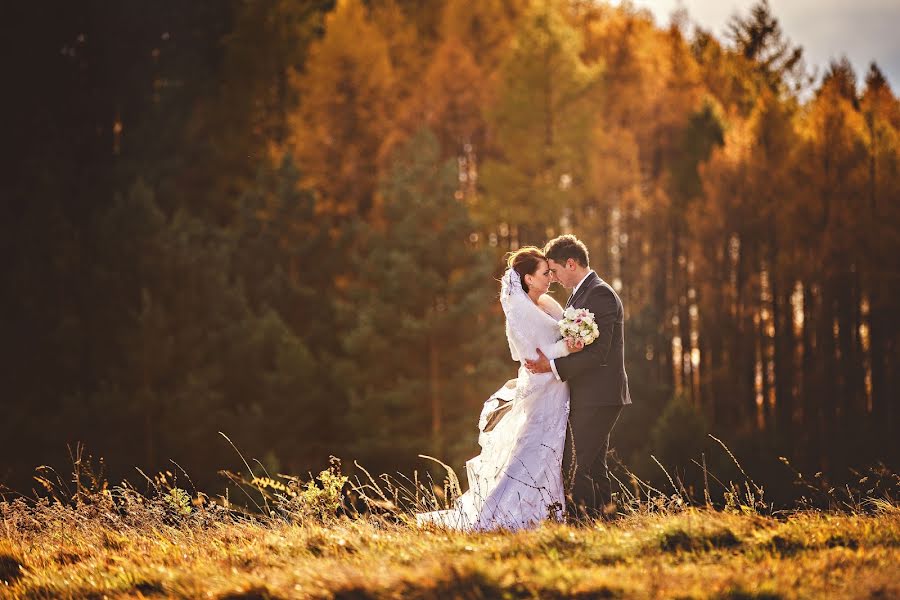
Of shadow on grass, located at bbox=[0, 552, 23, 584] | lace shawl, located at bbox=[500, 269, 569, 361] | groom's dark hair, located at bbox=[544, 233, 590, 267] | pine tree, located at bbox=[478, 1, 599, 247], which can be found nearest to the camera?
shadow on grass, located at bbox=[0, 552, 23, 584]

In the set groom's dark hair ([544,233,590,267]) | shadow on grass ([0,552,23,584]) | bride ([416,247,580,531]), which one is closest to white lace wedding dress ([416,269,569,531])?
bride ([416,247,580,531])

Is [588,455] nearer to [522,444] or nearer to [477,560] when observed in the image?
[522,444]

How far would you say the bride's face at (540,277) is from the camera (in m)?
7.65

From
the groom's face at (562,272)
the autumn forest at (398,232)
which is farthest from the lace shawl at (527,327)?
Answer: the autumn forest at (398,232)

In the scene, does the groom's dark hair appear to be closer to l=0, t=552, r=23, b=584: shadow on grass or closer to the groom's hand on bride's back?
the groom's hand on bride's back

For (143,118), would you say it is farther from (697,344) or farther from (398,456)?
(697,344)

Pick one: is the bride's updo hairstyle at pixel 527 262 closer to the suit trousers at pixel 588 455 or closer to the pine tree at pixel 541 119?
the suit trousers at pixel 588 455

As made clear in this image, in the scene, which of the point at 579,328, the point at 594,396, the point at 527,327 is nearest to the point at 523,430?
the point at 594,396

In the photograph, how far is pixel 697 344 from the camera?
35500 millimetres

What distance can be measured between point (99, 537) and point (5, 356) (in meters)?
19.8

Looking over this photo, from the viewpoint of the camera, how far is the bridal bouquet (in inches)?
269

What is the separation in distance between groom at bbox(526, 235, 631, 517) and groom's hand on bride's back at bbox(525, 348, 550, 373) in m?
0.14

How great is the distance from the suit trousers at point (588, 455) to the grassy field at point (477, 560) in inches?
35.3

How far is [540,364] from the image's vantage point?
727 centimetres
